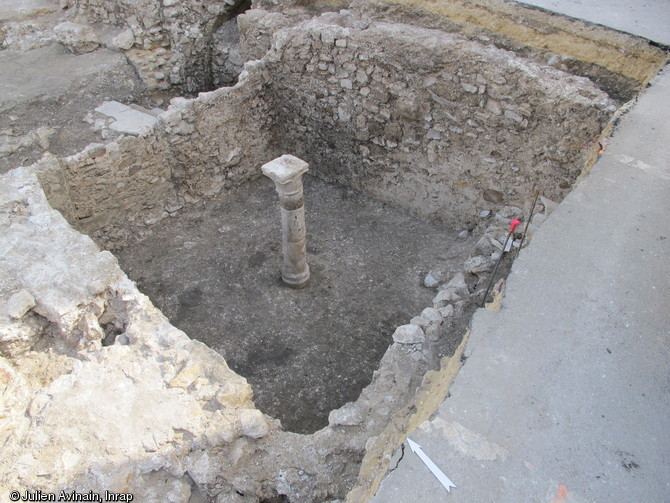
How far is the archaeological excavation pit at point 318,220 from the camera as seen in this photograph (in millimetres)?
3529

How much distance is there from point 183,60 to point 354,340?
5.96 metres

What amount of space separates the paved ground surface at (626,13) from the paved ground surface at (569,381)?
3211 millimetres

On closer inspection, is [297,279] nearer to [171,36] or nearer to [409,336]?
[409,336]

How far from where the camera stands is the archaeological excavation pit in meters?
3.53

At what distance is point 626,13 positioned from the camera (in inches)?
267

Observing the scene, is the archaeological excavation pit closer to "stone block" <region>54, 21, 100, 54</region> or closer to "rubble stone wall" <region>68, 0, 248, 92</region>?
"rubble stone wall" <region>68, 0, 248, 92</region>

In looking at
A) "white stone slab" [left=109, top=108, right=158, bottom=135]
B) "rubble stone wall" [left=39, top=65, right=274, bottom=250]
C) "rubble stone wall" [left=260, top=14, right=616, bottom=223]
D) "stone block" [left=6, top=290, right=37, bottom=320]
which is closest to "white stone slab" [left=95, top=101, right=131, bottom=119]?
"white stone slab" [left=109, top=108, right=158, bottom=135]

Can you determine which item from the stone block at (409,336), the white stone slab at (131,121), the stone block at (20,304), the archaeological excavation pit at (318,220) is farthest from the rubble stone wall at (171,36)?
the stone block at (409,336)

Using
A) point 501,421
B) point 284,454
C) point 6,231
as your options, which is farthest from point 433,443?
point 6,231

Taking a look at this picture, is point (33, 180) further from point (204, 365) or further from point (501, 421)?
point (501, 421)

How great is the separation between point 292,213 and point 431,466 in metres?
3.84

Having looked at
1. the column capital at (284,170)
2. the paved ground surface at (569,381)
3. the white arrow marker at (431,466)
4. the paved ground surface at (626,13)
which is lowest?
the column capital at (284,170)

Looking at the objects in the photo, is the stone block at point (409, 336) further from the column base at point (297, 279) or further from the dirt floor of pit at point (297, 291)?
the column base at point (297, 279)

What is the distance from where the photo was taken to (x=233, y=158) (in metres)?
7.65
